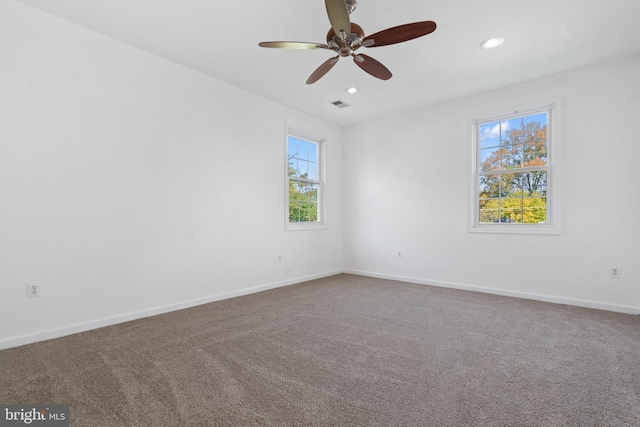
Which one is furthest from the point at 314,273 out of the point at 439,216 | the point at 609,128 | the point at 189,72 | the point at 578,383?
the point at 609,128

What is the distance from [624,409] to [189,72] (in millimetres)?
4502

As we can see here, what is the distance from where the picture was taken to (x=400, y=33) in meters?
2.19

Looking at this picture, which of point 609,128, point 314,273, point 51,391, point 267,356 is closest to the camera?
point 51,391

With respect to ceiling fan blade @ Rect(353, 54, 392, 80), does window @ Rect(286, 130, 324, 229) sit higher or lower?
lower

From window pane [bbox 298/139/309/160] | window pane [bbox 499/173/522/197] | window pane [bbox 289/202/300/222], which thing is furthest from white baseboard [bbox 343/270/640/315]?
window pane [bbox 298/139/309/160]

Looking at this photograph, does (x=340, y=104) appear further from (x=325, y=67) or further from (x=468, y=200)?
(x=468, y=200)

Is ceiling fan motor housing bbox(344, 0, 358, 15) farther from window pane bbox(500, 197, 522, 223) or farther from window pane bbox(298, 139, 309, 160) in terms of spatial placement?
window pane bbox(500, 197, 522, 223)

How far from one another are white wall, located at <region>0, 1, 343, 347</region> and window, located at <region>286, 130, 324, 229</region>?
614 millimetres

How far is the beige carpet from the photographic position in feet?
5.24

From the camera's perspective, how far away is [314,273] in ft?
17.3

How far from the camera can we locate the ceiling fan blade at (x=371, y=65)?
2529 mm

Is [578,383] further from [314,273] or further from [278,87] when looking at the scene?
[278,87]

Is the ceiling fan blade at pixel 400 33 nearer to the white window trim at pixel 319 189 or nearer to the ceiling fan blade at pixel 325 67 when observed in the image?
the ceiling fan blade at pixel 325 67

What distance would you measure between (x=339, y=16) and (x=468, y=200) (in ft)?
10.8
